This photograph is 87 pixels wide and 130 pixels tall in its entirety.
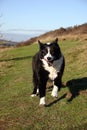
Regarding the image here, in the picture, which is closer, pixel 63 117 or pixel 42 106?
pixel 63 117

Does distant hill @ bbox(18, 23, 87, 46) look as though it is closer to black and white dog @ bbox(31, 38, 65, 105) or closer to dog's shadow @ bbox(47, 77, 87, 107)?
dog's shadow @ bbox(47, 77, 87, 107)

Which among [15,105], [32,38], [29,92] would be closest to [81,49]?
[29,92]

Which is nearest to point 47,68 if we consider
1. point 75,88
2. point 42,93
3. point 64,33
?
point 42,93

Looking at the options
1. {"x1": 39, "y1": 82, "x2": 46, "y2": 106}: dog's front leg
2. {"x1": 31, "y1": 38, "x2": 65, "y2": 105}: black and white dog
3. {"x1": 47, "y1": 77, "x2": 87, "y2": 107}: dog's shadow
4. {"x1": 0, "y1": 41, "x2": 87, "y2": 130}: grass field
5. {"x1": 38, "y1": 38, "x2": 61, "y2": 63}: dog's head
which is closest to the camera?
{"x1": 0, "y1": 41, "x2": 87, "y2": 130}: grass field

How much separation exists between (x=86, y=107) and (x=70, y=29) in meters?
30.7

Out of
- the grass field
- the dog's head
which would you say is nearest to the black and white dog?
the dog's head

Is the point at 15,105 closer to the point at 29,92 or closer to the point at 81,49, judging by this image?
the point at 29,92

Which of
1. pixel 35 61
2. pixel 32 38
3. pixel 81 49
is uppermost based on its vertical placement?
pixel 35 61

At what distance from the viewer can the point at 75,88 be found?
41.4 feet

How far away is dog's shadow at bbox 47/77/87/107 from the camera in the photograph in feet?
37.7

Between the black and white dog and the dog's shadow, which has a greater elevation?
the black and white dog

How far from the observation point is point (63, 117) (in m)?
9.73

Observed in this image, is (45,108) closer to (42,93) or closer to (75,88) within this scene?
(42,93)

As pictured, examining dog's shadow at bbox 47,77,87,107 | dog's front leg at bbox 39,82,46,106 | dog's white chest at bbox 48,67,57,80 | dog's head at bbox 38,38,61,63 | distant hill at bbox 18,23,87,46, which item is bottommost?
distant hill at bbox 18,23,87,46
